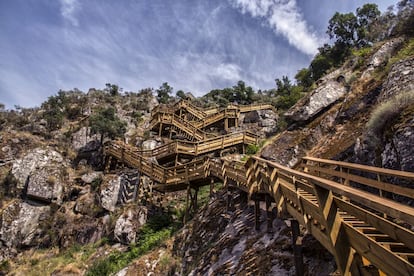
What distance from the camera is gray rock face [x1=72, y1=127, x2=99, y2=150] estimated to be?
83.4 ft

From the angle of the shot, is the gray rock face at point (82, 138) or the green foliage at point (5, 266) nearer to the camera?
the green foliage at point (5, 266)

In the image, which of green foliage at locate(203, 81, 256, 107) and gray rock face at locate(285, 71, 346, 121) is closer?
gray rock face at locate(285, 71, 346, 121)

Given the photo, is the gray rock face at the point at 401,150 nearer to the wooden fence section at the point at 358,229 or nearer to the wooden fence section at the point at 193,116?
the wooden fence section at the point at 358,229

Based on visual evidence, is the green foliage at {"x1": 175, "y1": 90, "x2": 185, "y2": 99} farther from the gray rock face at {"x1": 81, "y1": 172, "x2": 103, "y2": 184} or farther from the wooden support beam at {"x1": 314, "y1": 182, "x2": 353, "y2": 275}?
the wooden support beam at {"x1": 314, "y1": 182, "x2": 353, "y2": 275}

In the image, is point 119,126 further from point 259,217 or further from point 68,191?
point 259,217

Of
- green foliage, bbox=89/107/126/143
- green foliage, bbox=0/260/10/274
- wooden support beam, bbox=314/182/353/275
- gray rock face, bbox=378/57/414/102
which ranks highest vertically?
green foliage, bbox=89/107/126/143

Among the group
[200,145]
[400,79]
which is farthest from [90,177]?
[400,79]

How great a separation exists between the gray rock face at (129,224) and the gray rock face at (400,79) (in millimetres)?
13298

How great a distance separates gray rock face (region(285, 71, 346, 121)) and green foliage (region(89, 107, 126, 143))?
1644 cm

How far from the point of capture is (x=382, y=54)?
1387cm

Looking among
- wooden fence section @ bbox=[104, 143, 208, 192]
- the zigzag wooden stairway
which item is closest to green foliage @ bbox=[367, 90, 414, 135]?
wooden fence section @ bbox=[104, 143, 208, 192]

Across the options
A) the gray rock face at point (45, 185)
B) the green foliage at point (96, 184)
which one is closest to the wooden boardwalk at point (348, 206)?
the green foliage at point (96, 184)

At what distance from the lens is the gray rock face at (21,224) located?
700 inches

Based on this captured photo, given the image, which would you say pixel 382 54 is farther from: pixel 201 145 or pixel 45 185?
pixel 45 185
